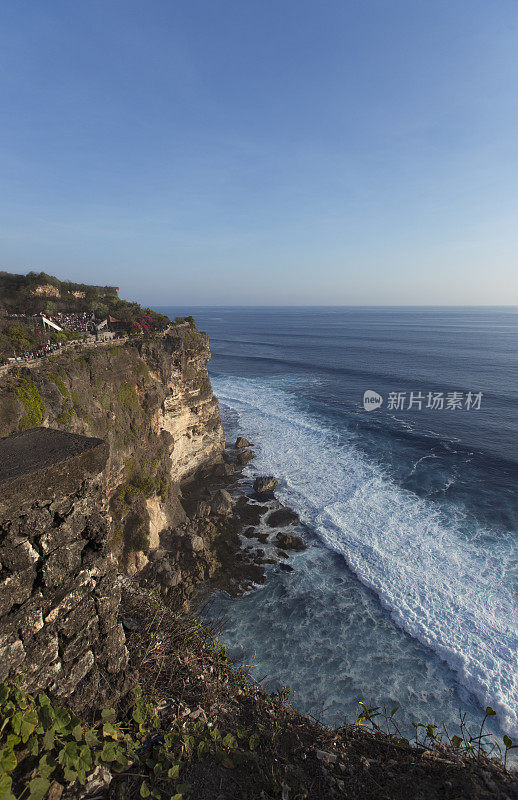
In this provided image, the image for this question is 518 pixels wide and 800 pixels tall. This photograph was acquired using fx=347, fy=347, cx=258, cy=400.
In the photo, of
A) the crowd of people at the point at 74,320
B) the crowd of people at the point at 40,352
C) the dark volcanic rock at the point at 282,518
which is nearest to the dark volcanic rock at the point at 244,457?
the dark volcanic rock at the point at 282,518

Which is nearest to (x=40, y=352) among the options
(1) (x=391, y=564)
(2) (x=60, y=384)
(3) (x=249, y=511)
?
(2) (x=60, y=384)

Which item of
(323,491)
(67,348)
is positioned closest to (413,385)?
(323,491)

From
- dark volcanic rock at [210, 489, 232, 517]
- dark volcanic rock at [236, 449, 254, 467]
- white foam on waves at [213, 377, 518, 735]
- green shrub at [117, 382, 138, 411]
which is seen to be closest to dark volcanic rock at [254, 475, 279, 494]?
white foam on waves at [213, 377, 518, 735]

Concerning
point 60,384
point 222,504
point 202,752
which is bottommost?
point 222,504

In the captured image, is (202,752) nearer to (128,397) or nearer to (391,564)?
(391,564)

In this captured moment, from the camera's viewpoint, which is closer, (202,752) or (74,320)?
(202,752)

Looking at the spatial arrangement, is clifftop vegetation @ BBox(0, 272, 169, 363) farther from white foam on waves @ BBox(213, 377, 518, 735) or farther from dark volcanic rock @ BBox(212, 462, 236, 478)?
white foam on waves @ BBox(213, 377, 518, 735)
